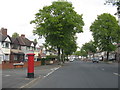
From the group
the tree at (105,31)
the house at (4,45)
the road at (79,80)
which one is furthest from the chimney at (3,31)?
the road at (79,80)

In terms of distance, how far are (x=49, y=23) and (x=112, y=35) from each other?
27779 millimetres

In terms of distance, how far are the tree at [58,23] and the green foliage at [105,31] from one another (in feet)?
67.1

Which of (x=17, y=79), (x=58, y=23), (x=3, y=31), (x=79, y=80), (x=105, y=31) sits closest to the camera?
(x=79, y=80)

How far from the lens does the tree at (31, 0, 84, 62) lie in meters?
51.3

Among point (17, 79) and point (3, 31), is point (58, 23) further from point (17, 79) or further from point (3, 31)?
point (17, 79)

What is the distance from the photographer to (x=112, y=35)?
72375 mm

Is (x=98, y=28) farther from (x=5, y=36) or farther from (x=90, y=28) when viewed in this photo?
(x=5, y=36)

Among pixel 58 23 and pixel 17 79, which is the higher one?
pixel 58 23

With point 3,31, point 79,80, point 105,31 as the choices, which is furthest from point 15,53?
point 79,80

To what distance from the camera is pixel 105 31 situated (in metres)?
72.4

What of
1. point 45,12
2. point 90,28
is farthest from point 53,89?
point 90,28

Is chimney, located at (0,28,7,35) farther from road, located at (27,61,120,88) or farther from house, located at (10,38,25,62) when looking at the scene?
road, located at (27,61,120,88)

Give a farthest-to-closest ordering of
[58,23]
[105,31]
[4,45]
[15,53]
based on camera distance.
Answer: [105,31] < [15,53] < [4,45] < [58,23]

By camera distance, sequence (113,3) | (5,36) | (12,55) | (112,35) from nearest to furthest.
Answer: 1. (113,3)
2. (5,36)
3. (12,55)
4. (112,35)
